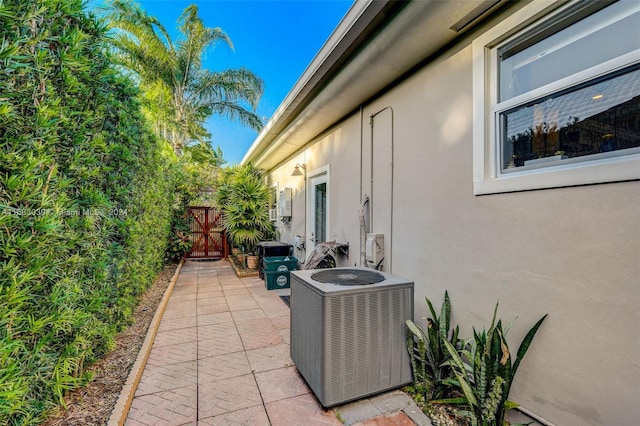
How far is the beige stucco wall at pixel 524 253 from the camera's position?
5.32 ft

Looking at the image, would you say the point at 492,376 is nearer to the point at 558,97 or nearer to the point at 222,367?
the point at 558,97

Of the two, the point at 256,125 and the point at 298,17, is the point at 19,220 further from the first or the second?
the point at 298,17

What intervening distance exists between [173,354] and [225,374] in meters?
0.81

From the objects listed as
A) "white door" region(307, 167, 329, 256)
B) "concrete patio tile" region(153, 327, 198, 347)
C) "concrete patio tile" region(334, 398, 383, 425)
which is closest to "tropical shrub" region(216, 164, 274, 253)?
"white door" region(307, 167, 329, 256)

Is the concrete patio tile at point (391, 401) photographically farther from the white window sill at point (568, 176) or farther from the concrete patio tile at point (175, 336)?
the concrete patio tile at point (175, 336)

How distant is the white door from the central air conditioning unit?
338 centimetres

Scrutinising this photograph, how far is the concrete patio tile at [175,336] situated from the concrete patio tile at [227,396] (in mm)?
1116

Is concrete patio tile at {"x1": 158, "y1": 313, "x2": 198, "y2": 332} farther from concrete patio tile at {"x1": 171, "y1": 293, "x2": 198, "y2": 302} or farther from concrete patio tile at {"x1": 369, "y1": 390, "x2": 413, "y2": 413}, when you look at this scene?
concrete patio tile at {"x1": 369, "y1": 390, "x2": 413, "y2": 413}

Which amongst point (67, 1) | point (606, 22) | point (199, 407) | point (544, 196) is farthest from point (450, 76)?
point (199, 407)

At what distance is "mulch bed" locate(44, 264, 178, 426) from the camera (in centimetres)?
212

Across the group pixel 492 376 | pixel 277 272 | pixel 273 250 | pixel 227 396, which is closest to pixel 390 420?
pixel 492 376

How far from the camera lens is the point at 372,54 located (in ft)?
9.68

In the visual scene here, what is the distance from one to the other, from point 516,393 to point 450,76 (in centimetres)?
270

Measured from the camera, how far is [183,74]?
1319cm
